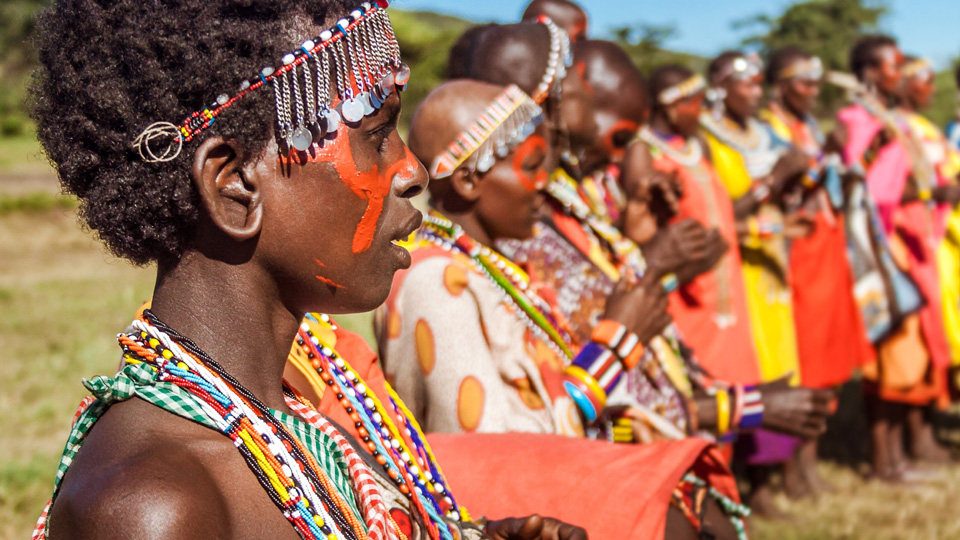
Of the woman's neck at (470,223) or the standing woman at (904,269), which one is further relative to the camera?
the standing woman at (904,269)

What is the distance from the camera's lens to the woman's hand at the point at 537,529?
5.18 feet

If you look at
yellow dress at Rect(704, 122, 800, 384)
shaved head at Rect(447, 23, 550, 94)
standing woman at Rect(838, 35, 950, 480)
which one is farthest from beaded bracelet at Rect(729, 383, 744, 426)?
standing woman at Rect(838, 35, 950, 480)

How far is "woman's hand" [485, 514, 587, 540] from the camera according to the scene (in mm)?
1579

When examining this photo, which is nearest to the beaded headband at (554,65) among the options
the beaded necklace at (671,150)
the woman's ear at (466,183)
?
the woman's ear at (466,183)

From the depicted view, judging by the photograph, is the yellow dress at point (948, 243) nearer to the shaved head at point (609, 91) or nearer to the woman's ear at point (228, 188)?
the shaved head at point (609, 91)

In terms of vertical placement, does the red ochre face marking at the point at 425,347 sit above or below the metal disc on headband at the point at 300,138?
below

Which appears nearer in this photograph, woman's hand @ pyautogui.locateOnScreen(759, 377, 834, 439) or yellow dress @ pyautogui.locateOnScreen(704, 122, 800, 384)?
woman's hand @ pyautogui.locateOnScreen(759, 377, 834, 439)

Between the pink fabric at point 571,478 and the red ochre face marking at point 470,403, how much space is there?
0.27m

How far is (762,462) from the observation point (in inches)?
212

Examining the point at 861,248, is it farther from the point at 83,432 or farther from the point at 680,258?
the point at 83,432

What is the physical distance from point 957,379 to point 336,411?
5.88 m

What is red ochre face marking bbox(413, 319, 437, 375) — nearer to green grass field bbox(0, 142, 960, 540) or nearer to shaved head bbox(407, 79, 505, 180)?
shaved head bbox(407, 79, 505, 180)

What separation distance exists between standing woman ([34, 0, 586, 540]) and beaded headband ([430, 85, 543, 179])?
1.14m

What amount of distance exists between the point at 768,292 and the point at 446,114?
12.0ft
